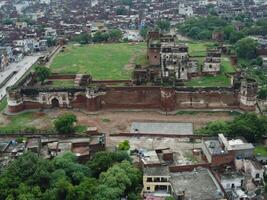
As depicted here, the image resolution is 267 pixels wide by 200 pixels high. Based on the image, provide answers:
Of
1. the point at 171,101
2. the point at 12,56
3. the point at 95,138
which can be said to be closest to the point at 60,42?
the point at 12,56

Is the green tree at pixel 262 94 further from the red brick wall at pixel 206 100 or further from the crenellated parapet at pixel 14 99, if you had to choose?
the crenellated parapet at pixel 14 99

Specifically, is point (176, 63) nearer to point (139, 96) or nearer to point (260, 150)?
point (139, 96)

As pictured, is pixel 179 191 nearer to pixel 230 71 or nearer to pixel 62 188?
pixel 62 188

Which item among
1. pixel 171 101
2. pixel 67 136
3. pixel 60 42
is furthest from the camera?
pixel 60 42

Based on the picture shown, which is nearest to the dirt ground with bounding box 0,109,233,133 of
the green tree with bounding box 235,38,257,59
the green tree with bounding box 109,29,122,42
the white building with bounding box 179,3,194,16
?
the green tree with bounding box 235,38,257,59

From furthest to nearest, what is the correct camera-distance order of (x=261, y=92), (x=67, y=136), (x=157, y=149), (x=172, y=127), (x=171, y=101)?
(x=261, y=92) → (x=171, y=101) → (x=172, y=127) → (x=67, y=136) → (x=157, y=149)

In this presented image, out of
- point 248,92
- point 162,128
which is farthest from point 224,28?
point 162,128

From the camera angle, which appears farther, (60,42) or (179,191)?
(60,42)
